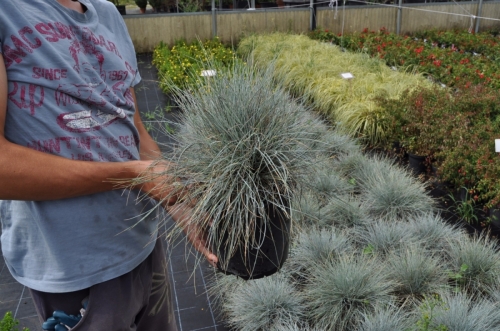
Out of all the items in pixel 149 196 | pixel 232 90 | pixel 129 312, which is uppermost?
pixel 232 90

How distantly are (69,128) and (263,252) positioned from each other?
0.69 m

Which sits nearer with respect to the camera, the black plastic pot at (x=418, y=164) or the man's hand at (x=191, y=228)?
the man's hand at (x=191, y=228)

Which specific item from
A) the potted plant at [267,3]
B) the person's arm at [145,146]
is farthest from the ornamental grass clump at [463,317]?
the potted plant at [267,3]

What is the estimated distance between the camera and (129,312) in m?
1.20

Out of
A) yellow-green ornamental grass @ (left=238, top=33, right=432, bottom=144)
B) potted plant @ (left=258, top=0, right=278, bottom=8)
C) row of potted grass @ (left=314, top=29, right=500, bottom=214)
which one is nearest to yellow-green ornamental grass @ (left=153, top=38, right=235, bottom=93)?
yellow-green ornamental grass @ (left=238, top=33, right=432, bottom=144)

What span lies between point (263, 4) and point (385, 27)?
236 inches

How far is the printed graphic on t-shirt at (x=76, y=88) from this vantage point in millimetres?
965

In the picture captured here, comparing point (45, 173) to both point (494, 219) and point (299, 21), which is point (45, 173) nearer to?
point (494, 219)

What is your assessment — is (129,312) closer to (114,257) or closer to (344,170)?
(114,257)

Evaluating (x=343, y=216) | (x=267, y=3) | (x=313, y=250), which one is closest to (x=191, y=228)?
(x=313, y=250)

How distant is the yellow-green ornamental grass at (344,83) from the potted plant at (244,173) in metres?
2.71

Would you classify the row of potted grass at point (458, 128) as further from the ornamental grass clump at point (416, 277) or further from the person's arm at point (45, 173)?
the person's arm at point (45, 173)

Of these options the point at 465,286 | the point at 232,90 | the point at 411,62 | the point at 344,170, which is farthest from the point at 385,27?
the point at 232,90

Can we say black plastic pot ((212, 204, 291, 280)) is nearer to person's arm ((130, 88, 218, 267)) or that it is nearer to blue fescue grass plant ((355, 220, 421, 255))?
person's arm ((130, 88, 218, 267))
